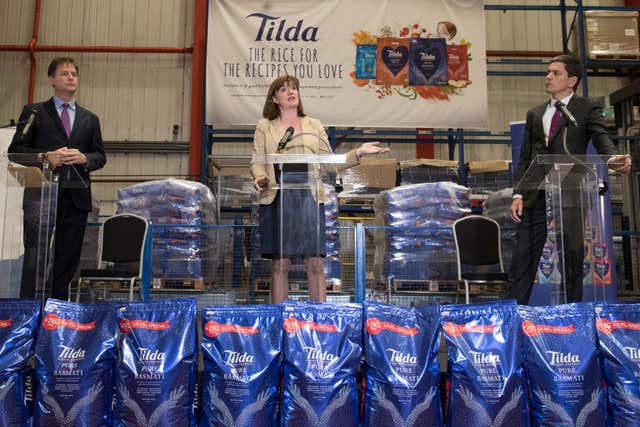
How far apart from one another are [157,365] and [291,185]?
3.33 feet

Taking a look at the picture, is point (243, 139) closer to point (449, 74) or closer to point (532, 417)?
point (449, 74)

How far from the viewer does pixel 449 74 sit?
267 inches

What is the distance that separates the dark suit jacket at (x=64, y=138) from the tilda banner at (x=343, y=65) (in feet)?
10.9

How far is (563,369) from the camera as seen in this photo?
6.74ft

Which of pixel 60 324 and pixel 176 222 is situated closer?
pixel 60 324

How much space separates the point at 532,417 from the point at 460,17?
5.70m

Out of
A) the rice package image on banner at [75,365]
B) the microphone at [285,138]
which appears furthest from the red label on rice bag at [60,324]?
the microphone at [285,138]

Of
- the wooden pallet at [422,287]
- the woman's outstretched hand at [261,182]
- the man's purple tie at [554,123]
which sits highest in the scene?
the man's purple tie at [554,123]

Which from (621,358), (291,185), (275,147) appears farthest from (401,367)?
(275,147)

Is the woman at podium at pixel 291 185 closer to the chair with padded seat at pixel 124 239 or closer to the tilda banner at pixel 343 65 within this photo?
the chair with padded seat at pixel 124 239

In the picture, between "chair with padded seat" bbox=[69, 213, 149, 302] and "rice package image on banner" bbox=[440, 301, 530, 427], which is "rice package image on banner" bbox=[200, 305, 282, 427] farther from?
"chair with padded seat" bbox=[69, 213, 149, 302]

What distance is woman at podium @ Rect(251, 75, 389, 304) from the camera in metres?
2.72

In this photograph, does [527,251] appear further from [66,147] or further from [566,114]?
[66,147]

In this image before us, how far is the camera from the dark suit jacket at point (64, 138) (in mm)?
3102
